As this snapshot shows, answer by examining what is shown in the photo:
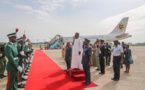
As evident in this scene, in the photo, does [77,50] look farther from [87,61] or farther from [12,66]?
[12,66]

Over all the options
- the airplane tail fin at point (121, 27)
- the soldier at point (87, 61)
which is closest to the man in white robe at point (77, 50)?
the soldier at point (87, 61)

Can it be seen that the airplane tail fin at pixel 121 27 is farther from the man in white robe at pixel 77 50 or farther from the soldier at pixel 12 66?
the soldier at pixel 12 66

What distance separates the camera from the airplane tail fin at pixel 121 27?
34625mm

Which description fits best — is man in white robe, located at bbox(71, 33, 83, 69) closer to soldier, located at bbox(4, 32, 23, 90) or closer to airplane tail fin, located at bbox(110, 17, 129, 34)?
soldier, located at bbox(4, 32, 23, 90)

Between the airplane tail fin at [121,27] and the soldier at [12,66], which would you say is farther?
the airplane tail fin at [121,27]

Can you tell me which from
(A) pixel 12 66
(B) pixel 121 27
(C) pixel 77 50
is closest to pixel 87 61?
(C) pixel 77 50

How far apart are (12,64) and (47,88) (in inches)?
71.6

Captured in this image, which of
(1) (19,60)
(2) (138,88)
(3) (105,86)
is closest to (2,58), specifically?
(1) (19,60)

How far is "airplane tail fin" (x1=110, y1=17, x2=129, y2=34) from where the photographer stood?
1363 inches

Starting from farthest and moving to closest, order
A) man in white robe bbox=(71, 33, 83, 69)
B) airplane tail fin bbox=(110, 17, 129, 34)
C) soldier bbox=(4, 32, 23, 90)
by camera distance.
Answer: airplane tail fin bbox=(110, 17, 129, 34)
man in white robe bbox=(71, 33, 83, 69)
soldier bbox=(4, 32, 23, 90)

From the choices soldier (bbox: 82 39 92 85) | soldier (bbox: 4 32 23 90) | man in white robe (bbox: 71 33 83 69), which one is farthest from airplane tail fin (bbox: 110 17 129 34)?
soldier (bbox: 4 32 23 90)

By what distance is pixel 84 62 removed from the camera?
5.99 meters

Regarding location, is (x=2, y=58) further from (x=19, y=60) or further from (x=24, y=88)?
(x=19, y=60)

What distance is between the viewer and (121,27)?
3516 cm
